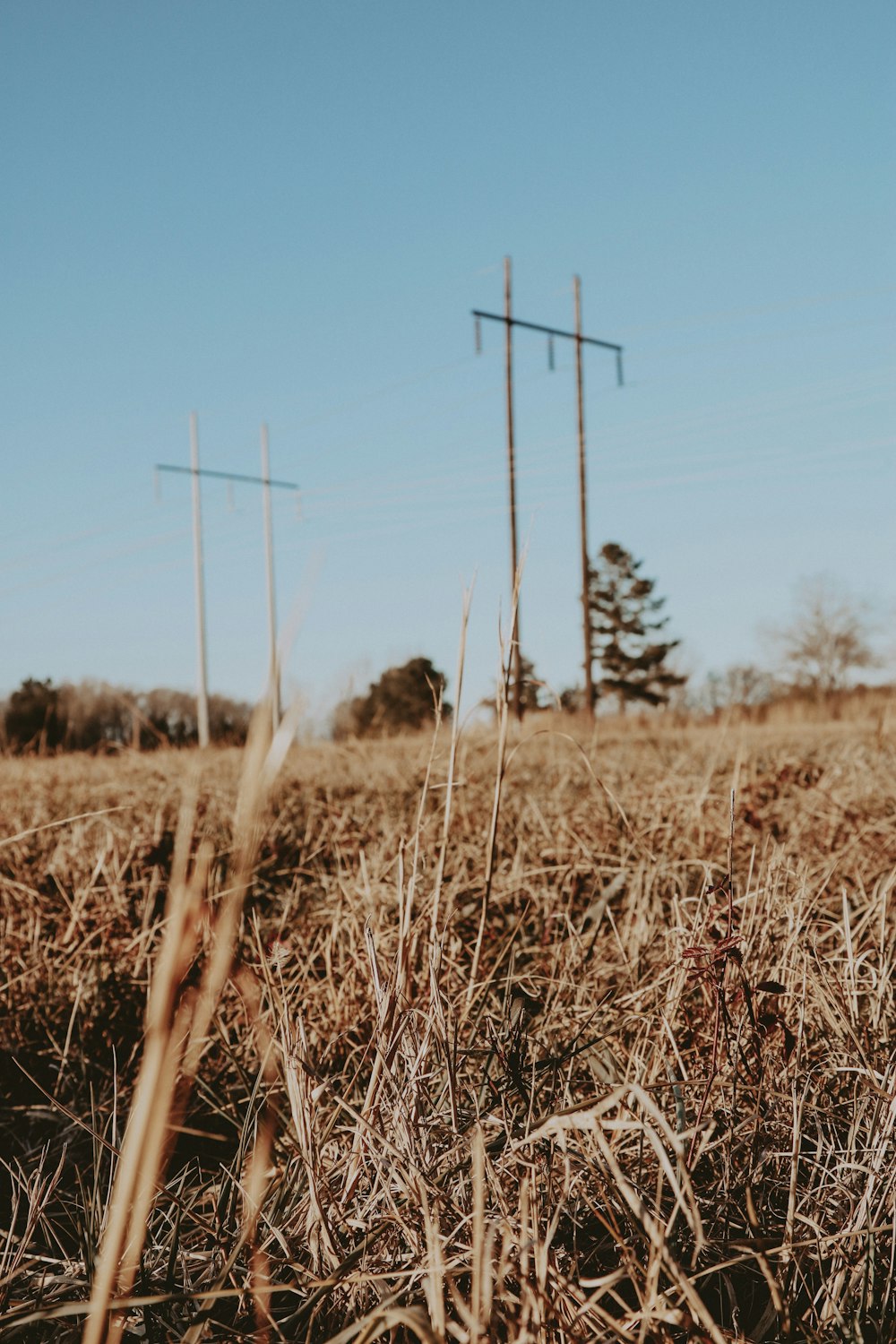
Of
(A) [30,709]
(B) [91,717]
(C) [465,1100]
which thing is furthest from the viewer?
(A) [30,709]

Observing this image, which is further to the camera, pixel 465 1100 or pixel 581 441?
pixel 581 441

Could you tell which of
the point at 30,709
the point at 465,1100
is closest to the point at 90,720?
the point at 30,709

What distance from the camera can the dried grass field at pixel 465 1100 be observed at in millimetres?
885

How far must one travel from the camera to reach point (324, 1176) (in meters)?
1.17

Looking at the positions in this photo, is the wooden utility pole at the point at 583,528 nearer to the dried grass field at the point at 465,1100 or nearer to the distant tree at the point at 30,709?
the distant tree at the point at 30,709

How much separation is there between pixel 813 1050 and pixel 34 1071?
1.73 metres

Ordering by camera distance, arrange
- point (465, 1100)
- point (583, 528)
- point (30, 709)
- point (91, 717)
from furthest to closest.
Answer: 1. point (583, 528)
2. point (30, 709)
3. point (91, 717)
4. point (465, 1100)

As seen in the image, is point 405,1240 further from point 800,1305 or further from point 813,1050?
point 813,1050

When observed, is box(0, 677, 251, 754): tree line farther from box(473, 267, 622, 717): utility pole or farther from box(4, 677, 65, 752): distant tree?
box(473, 267, 622, 717): utility pole

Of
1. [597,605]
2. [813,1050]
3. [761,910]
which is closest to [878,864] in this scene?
[761,910]

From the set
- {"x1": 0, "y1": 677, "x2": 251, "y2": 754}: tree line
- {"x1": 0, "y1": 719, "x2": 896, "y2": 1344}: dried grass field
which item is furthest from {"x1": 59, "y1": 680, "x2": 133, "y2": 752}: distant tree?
{"x1": 0, "y1": 719, "x2": 896, "y2": 1344}: dried grass field

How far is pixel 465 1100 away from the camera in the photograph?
4.26ft

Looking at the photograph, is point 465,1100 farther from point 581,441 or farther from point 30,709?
point 581,441

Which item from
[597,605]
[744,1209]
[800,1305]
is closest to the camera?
[800,1305]
